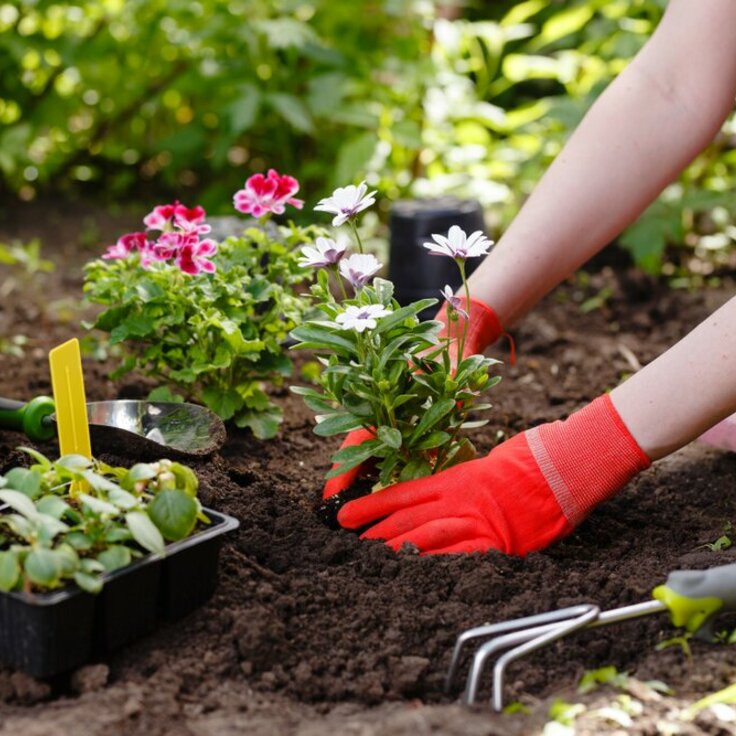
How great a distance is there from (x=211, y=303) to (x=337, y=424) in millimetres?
428

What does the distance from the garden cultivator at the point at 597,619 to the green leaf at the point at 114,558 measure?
45cm

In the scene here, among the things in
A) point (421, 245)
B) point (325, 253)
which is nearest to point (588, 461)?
point (325, 253)

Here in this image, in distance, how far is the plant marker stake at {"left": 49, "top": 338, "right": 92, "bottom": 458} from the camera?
1.67 meters

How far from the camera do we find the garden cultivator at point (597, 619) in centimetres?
140

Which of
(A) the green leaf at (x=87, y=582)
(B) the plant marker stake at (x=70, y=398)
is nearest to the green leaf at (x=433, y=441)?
(B) the plant marker stake at (x=70, y=398)

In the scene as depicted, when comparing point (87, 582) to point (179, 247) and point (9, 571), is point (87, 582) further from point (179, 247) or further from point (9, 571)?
point (179, 247)

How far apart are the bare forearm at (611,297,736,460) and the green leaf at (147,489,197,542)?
0.76m

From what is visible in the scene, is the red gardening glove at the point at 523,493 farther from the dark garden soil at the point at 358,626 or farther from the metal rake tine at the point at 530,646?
the metal rake tine at the point at 530,646

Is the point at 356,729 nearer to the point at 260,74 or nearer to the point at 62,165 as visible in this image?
the point at 260,74

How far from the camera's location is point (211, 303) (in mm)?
2117

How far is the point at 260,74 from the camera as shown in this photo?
4.16 m

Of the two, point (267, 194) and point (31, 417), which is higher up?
point (267, 194)

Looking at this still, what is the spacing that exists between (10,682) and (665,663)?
2.89 feet

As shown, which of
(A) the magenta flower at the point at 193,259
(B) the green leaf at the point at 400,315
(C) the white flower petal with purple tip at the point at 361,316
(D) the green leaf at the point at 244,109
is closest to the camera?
(C) the white flower petal with purple tip at the point at 361,316
